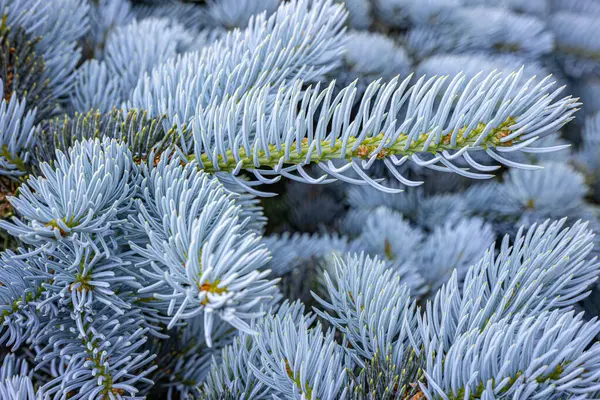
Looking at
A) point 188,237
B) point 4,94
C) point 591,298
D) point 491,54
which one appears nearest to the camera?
point 188,237

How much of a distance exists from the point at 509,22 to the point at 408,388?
0.62 metres

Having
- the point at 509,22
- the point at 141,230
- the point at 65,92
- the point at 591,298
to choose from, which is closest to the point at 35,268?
the point at 141,230

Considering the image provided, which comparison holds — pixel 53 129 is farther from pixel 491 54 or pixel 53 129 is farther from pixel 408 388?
pixel 491 54

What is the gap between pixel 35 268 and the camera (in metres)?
0.26

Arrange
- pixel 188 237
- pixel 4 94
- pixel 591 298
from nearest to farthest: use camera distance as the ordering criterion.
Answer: pixel 188 237, pixel 4 94, pixel 591 298

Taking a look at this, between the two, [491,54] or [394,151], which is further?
[491,54]

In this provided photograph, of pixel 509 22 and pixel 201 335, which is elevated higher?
pixel 509 22

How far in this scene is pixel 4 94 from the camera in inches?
13.5

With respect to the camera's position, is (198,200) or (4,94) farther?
(4,94)

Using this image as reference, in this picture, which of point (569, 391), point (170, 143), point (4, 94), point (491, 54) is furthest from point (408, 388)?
point (491, 54)

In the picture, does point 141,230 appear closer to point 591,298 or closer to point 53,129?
point 53,129

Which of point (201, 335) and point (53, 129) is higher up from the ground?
point (53, 129)

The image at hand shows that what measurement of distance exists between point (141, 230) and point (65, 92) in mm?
192

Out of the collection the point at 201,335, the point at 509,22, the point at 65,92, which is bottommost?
the point at 201,335
